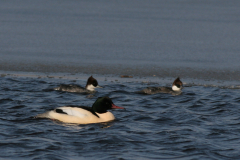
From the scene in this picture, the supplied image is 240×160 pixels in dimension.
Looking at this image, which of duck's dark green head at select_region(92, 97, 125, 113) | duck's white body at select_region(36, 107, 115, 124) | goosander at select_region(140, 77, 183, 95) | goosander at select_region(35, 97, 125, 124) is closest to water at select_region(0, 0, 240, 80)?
goosander at select_region(140, 77, 183, 95)

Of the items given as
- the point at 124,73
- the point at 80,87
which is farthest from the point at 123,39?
the point at 80,87

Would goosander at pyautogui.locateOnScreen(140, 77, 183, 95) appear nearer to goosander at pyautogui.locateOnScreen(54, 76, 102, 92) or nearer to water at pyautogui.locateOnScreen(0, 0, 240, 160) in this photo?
water at pyautogui.locateOnScreen(0, 0, 240, 160)

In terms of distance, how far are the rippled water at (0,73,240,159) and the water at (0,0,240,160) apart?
0.02 m

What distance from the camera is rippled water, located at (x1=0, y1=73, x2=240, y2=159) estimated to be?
6234mm

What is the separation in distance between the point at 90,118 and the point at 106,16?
1554cm

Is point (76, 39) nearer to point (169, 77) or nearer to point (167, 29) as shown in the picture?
point (167, 29)

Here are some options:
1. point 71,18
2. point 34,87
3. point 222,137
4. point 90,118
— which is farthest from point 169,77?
point 71,18

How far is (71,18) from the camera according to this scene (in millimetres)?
22828

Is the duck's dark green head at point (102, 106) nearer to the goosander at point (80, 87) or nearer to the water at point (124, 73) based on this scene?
the water at point (124, 73)

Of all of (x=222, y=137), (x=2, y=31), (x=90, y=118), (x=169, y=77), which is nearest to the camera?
(x=222, y=137)

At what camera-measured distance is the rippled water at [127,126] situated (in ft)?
20.5

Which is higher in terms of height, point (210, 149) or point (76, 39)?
point (76, 39)

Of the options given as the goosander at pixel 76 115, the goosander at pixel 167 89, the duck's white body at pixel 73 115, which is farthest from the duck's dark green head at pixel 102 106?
the goosander at pixel 167 89

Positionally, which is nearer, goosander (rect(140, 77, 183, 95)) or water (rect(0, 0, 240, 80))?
goosander (rect(140, 77, 183, 95))
